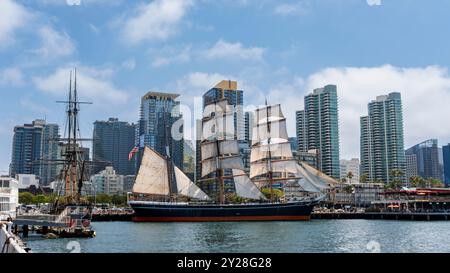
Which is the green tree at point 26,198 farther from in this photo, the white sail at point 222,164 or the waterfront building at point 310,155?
the waterfront building at point 310,155

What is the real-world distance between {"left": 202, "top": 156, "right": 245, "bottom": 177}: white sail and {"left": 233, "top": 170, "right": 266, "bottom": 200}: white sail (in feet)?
5.19

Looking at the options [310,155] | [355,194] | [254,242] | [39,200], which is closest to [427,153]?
[254,242]

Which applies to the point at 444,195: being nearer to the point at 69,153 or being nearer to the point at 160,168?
the point at 160,168

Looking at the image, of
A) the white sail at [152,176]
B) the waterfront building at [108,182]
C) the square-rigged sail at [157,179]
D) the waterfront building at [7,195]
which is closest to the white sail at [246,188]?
the square-rigged sail at [157,179]

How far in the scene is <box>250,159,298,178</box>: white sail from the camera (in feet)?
230

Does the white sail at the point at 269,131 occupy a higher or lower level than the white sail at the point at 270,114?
lower

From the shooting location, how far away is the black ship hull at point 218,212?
207ft

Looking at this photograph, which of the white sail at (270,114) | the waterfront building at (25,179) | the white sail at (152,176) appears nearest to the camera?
the waterfront building at (25,179)

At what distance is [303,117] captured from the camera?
18828 mm

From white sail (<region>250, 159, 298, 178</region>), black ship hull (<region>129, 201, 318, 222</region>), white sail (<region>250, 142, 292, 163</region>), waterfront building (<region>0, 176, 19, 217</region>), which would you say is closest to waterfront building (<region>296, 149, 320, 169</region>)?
white sail (<region>250, 159, 298, 178</region>)

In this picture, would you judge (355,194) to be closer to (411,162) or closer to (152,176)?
(152,176)

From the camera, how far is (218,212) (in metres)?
64.1

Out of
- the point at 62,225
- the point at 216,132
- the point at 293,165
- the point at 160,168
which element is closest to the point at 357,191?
the point at 293,165
